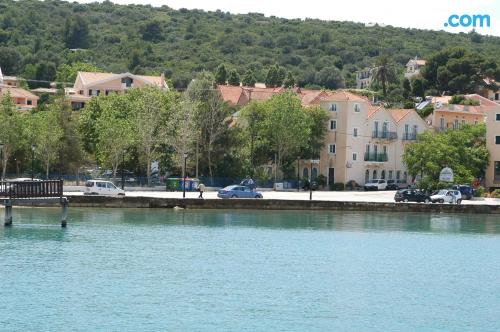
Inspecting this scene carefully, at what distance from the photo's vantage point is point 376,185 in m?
100

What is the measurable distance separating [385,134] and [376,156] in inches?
105

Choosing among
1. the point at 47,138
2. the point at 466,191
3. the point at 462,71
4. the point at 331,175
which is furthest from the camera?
the point at 462,71

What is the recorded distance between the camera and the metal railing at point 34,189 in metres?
58.3

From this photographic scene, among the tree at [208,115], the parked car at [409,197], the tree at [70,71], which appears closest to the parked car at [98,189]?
the tree at [208,115]

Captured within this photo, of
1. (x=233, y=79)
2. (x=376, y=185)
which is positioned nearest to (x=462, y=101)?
(x=376, y=185)

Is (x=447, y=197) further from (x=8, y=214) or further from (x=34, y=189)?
(x=8, y=214)

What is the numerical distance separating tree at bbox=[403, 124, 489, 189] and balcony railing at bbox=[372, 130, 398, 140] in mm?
9877

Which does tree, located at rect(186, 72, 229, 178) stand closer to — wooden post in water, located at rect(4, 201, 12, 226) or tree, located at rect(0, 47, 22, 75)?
wooden post in water, located at rect(4, 201, 12, 226)

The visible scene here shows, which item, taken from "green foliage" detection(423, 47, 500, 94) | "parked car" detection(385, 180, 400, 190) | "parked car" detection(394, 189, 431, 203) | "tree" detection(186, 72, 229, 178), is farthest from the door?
"green foliage" detection(423, 47, 500, 94)

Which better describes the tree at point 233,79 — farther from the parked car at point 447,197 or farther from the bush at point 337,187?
the parked car at point 447,197

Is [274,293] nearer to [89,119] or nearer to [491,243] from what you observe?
[491,243]

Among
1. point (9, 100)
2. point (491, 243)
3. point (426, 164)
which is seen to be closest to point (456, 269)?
point (491, 243)

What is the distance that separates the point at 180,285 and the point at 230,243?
14.9m

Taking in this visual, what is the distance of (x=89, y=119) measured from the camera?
92.2 meters
